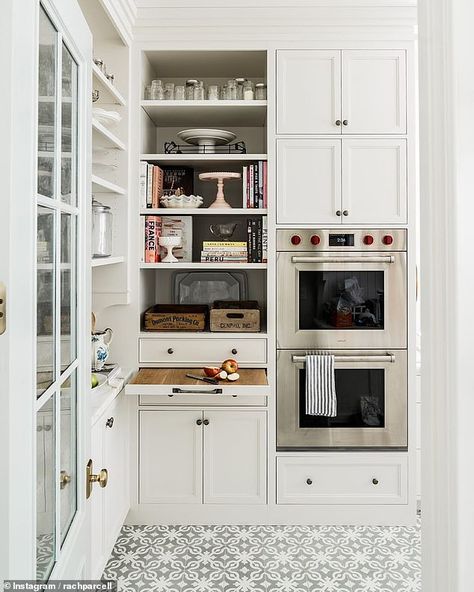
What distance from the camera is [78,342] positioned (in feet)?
4.53

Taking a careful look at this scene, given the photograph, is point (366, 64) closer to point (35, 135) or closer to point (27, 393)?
point (35, 135)

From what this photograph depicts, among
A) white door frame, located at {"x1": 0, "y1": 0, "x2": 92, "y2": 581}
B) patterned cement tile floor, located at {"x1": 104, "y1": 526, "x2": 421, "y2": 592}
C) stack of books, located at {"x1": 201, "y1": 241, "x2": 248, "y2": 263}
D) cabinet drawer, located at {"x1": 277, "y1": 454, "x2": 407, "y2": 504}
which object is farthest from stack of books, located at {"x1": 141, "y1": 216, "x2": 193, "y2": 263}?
white door frame, located at {"x1": 0, "y1": 0, "x2": 92, "y2": 581}

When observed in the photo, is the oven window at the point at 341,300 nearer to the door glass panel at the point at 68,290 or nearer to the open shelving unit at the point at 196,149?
the open shelving unit at the point at 196,149

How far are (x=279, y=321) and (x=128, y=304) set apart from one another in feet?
2.67

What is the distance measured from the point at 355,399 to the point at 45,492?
A: 227 centimetres

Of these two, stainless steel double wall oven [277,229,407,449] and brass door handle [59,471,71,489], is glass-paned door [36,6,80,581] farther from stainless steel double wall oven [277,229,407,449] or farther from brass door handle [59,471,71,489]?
stainless steel double wall oven [277,229,407,449]

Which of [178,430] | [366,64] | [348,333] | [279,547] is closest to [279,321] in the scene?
[348,333]

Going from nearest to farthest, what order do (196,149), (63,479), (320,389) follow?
(63,479)
(320,389)
(196,149)

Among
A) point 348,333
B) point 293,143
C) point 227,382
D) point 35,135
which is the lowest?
point 227,382

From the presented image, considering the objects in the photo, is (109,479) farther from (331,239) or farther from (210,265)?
(331,239)

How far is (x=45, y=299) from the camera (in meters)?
1.11

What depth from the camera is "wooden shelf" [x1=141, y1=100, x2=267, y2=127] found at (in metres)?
3.13

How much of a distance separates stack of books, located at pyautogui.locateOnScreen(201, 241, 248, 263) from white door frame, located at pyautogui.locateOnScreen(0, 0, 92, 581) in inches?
87.5

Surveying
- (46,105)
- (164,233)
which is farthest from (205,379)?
(46,105)
